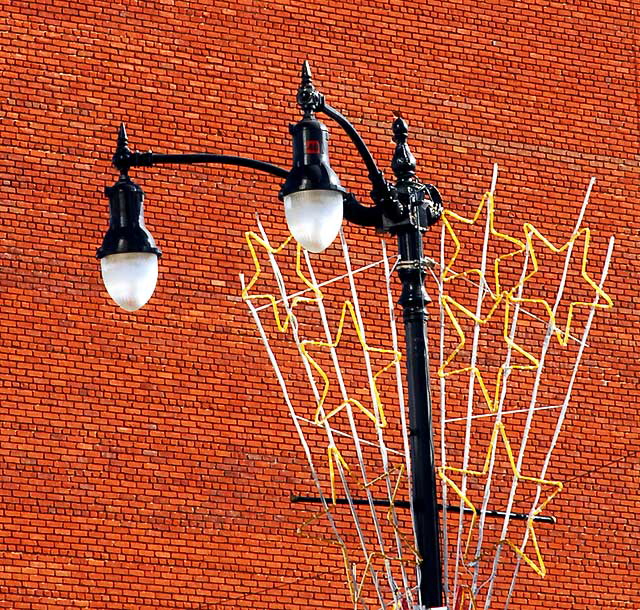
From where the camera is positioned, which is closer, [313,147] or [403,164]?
[313,147]

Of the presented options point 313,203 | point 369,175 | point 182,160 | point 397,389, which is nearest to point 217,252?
point 397,389

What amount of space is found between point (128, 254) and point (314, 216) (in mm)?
1070

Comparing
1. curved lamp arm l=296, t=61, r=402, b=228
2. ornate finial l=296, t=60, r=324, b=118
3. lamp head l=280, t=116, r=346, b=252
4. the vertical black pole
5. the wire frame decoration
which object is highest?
the wire frame decoration

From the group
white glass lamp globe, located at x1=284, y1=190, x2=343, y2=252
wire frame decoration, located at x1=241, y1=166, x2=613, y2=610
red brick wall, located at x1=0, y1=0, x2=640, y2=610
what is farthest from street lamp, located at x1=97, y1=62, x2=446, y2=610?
wire frame decoration, located at x1=241, y1=166, x2=613, y2=610

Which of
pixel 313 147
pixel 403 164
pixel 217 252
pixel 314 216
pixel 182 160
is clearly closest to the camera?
pixel 314 216

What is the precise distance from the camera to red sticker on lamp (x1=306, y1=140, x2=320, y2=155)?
822cm

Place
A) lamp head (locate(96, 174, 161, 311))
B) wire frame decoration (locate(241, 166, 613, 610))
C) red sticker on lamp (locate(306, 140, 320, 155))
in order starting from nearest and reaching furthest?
red sticker on lamp (locate(306, 140, 320, 155))
lamp head (locate(96, 174, 161, 311))
wire frame decoration (locate(241, 166, 613, 610))

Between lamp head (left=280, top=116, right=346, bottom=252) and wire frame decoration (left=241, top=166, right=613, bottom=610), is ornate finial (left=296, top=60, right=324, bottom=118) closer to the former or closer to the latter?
lamp head (left=280, top=116, right=346, bottom=252)

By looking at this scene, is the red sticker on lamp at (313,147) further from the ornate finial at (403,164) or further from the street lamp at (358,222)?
the ornate finial at (403,164)

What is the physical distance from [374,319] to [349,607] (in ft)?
7.97

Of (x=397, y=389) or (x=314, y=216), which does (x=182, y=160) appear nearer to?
(x=314, y=216)

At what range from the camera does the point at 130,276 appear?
8617 mm

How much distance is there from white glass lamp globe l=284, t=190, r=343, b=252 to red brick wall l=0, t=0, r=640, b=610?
21.5ft

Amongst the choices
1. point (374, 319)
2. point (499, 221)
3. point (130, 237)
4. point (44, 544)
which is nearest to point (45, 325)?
point (44, 544)
